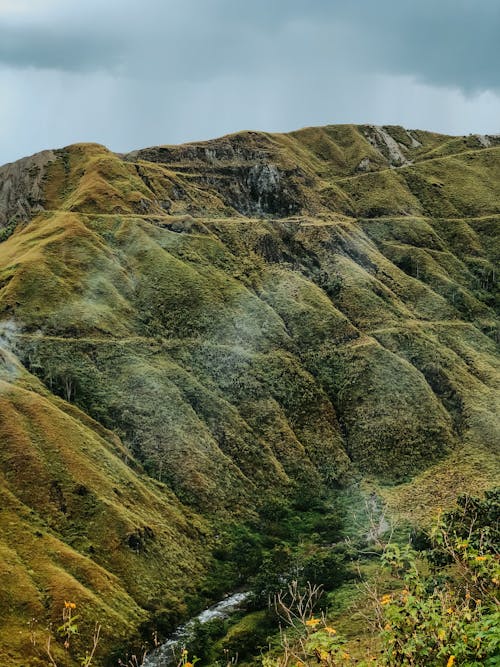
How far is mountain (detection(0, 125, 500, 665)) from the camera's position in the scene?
9744 cm

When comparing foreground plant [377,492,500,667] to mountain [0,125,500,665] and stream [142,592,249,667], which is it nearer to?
stream [142,592,249,667]

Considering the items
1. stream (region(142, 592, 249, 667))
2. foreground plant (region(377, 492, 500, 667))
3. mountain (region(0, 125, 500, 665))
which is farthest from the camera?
mountain (region(0, 125, 500, 665))

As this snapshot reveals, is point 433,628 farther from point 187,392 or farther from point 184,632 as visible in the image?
point 187,392

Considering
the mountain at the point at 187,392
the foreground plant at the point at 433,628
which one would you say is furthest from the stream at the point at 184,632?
the foreground plant at the point at 433,628

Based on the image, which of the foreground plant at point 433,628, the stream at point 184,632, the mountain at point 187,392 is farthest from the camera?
the mountain at point 187,392

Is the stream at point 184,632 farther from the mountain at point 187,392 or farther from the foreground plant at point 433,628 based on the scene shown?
the foreground plant at point 433,628

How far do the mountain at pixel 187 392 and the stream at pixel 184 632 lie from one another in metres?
2.60

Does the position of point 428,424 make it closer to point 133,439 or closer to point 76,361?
point 133,439

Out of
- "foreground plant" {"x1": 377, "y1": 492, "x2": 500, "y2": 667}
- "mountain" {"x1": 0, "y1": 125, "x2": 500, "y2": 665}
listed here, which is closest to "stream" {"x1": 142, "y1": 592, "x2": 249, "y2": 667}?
"mountain" {"x1": 0, "y1": 125, "x2": 500, "y2": 665}

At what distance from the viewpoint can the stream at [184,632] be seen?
8575 cm

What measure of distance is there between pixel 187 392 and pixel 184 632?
56.9 meters

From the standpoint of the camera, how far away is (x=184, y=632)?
92.6 meters

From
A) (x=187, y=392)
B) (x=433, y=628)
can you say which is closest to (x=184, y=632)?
(x=187, y=392)

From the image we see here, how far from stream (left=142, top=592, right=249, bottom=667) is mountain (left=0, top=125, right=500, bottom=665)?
8.54ft
